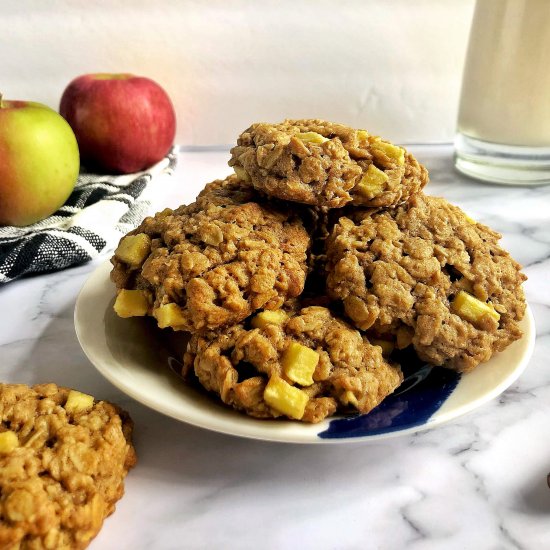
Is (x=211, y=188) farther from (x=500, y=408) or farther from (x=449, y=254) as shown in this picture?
(x=500, y=408)

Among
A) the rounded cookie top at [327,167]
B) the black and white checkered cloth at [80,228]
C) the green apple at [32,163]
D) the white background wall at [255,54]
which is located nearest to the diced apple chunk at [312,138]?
the rounded cookie top at [327,167]

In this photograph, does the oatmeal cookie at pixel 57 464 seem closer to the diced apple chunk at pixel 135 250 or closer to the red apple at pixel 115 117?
the diced apple chunk at pixel 135 250

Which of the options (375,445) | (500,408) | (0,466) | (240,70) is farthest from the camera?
(240,70)

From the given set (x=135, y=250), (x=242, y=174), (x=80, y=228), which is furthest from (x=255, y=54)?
(x=135, y=250)

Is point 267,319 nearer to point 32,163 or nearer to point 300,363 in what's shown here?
point 300,363

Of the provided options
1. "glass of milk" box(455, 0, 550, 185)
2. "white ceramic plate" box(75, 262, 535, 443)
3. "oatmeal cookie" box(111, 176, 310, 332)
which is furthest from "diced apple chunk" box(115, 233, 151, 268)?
"glass of milk" box(455, 0, 550, 185)

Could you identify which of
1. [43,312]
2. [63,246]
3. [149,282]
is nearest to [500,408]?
[149,282]
